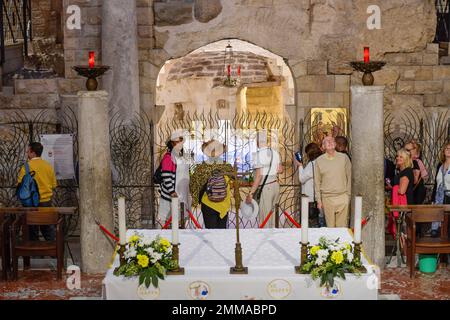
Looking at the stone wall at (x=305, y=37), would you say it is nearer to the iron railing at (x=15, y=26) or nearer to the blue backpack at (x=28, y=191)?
the iron railing at (x=15, y=26)

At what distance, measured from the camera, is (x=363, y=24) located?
13.8 metres

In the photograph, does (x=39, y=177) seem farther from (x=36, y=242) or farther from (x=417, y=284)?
(x=417, y=284)

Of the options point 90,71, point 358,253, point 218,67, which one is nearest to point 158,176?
point 90,71

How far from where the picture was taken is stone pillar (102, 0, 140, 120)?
13195 millimetres

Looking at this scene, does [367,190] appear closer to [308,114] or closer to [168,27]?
[308,114]

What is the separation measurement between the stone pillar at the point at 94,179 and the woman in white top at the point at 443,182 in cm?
370

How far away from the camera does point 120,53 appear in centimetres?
1326

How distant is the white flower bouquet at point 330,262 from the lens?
769 centimetres

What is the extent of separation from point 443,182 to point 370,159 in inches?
42.3

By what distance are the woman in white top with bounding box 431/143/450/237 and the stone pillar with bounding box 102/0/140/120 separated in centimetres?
452

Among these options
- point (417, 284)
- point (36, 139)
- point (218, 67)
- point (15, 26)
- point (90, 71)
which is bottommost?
point (417, 284)

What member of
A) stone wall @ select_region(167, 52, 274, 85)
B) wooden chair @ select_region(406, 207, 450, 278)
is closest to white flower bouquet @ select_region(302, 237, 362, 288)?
wooden chair @ select_region(406, 207, 450, 278)

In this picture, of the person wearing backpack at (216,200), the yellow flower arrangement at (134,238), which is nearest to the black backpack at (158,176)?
the person wearing backpack at (216,200)

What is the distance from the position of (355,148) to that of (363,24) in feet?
13.5
